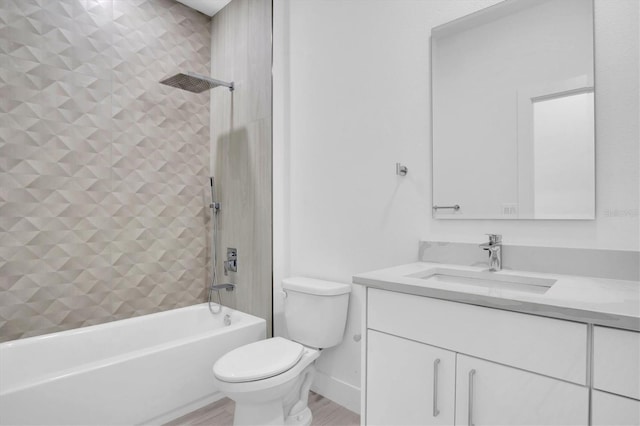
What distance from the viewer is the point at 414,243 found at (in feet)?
5.88

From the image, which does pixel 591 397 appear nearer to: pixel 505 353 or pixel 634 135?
pixel 505 353

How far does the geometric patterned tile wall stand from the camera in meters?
2.05

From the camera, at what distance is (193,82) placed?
2.57 meters

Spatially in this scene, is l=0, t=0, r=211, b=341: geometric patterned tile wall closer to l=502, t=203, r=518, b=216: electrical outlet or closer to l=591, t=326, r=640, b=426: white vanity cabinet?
l=502, t=203, r=518, b=216: electrical outlet

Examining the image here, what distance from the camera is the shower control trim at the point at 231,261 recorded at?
8.77ft

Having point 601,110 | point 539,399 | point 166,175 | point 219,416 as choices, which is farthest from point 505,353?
point 166,175

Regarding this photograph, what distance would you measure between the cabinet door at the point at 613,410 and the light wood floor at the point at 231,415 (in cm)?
133

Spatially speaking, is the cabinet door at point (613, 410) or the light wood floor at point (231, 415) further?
the light wood floor at point (231, 415)

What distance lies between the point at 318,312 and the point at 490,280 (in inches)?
36.7

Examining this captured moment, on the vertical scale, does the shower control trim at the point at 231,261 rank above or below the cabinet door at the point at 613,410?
above

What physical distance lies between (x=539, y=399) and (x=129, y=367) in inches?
68.7

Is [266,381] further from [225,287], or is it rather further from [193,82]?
[193,82]

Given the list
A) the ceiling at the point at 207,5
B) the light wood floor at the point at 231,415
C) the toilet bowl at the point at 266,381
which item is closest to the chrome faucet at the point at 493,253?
the toilet bowl at the point at 266,381

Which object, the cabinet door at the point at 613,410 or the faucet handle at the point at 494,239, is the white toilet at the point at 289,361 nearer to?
the faucet handle at the point at 494,239
